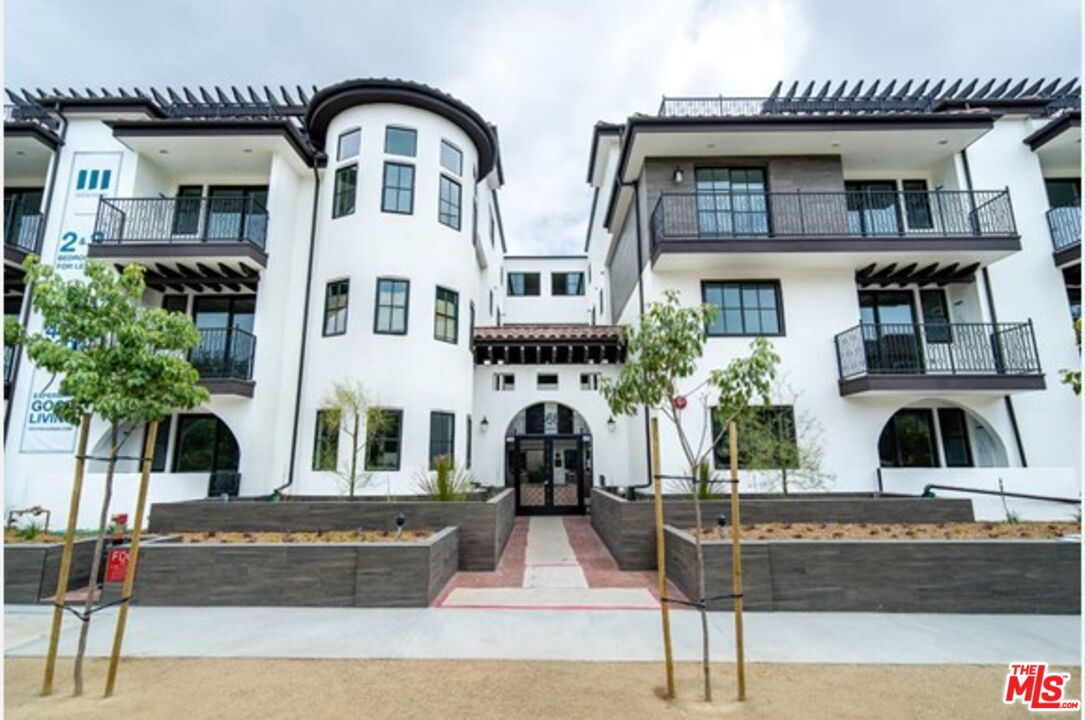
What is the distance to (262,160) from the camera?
40.5ft

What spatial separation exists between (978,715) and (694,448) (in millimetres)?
7387

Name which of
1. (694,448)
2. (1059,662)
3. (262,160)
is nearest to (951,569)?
(1059,662)

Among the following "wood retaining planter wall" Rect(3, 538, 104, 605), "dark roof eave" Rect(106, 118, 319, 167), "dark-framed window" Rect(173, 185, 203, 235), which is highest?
"dark roof eave" Rect(106, 118, 319, 167)

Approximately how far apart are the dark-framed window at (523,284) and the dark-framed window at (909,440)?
538 inches

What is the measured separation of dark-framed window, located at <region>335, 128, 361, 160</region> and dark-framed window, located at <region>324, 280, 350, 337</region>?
331 centimetres

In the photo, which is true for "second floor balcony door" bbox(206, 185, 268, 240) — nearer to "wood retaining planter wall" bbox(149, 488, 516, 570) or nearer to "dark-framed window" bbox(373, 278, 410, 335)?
"dark-framed window" bbox(373, 278, 410, 335)

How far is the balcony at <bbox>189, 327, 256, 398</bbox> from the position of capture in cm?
1098

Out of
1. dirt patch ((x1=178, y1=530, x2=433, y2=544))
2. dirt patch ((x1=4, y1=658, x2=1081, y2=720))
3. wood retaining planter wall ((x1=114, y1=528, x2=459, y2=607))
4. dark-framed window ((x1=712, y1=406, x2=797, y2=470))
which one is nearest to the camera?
dirt patch ((x1=4, y1=658, x2=1081, y2=720))

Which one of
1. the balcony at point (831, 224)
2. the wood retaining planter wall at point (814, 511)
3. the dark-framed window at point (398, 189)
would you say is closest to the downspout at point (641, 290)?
the balcony at point (831, 224)

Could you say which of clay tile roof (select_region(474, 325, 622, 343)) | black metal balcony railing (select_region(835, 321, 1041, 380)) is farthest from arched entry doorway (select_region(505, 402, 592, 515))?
black metal balcony railing (select_region(835, 321, 1041, 380))

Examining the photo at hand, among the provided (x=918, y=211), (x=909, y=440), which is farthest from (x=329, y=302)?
(x=918, y=211)

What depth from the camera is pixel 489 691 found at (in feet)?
13.3

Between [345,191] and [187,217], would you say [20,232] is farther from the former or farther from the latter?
[345,191]

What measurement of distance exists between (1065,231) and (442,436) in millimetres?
15741
